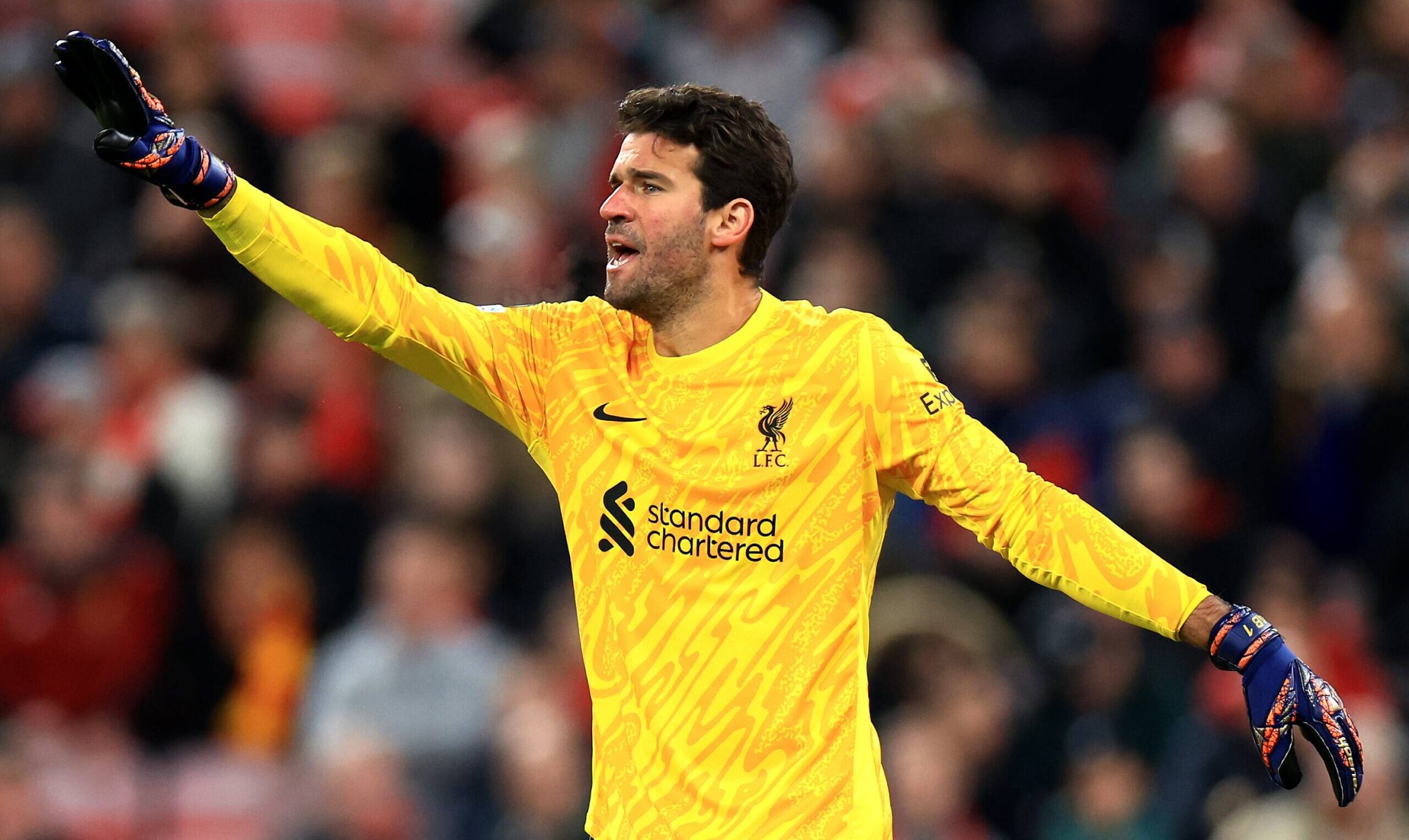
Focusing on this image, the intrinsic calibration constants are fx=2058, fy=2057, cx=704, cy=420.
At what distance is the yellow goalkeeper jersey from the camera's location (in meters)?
4.69

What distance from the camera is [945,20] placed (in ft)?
39.6

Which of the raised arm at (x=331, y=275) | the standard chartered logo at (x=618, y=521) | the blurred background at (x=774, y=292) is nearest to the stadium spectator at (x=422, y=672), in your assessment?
the blurred background at (x=774, y=292)

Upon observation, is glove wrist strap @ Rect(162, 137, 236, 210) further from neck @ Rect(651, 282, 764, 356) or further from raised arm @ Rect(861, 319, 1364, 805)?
raised arm @ Rect(861, 319, 1364, 805)

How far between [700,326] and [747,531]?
0.51 meters

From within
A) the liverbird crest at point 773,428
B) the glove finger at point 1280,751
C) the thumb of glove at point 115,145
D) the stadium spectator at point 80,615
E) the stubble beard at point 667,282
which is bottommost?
the stadium spectator at point 80,615

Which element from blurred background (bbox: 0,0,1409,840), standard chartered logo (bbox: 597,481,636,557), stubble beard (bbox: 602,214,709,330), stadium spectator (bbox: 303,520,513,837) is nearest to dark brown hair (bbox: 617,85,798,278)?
stubble beard (bbox: 602,214,709,330)

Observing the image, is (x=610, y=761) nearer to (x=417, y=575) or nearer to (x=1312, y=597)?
(x=417, y=575)

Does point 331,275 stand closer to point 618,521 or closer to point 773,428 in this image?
point 618,521

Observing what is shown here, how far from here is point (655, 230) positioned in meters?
4.82

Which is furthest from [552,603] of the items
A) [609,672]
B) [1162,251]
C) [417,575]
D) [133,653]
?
[609,672]

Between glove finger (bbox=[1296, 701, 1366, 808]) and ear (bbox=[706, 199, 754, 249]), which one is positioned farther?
ear (bbox=[706, 199, 754, 249])

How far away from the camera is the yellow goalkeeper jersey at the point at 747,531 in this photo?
4691mm

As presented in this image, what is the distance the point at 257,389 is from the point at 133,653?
1.44m

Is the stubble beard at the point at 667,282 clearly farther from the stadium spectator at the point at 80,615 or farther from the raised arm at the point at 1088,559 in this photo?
the stadium spectator at the point at 80,615
